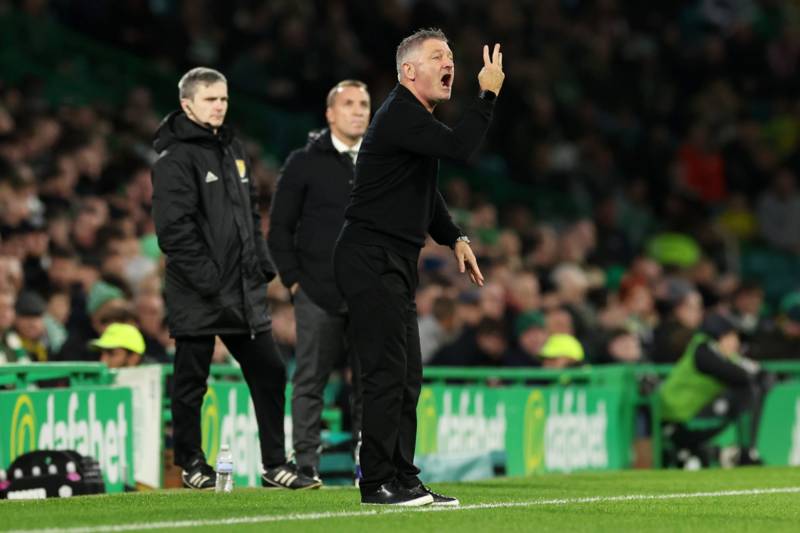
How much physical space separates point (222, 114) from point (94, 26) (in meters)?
10.8

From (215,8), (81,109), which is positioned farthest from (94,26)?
(81,109)

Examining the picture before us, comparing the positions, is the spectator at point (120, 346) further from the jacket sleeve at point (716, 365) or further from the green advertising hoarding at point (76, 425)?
the jacket sleeve at point (716, 365)

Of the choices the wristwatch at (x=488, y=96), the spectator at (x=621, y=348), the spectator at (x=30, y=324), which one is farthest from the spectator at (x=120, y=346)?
the spectator at (x=621, y=348)

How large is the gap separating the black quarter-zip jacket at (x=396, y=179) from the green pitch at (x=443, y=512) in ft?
4.17

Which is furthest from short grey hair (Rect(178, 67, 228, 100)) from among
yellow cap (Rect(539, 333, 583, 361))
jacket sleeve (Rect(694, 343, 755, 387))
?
jacket sleeve (Rect(694, 343, 755, 387))

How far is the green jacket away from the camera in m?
15.6

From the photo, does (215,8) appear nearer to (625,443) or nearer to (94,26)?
(94,26)

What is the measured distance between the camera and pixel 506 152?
24172 mm

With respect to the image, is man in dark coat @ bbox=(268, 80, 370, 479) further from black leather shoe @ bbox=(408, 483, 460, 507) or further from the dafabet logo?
black leather shoe @ bbox=(408, 483, 460, 507)

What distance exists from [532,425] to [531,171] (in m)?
9.85

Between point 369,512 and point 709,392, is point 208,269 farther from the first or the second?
point 709,392

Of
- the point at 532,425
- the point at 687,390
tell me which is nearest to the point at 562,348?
the point at 532,425

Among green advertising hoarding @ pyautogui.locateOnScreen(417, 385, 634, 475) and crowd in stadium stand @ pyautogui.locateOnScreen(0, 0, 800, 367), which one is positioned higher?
crowd in stadium stand @ pyautogui.locateOnScreen(0, 0, 800, 367)

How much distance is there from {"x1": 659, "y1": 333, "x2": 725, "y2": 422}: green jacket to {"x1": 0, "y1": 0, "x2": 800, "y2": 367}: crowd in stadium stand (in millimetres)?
916
